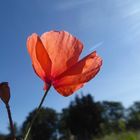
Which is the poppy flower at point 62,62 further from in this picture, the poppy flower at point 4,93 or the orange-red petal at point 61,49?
the poppy flower at point 4,93

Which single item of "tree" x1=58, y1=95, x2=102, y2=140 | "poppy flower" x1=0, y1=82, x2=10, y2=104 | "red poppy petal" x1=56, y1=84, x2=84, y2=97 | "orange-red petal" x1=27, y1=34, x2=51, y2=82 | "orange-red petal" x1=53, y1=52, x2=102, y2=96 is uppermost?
"tree" x1=58, y1=95, x2=102, y2=140

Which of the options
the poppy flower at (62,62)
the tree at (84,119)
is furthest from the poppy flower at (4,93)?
the tree at (84,119)

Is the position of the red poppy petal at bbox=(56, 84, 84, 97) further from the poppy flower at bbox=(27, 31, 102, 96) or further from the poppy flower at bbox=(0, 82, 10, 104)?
the poppy flower at bbox=(0, 82, 10, 104)

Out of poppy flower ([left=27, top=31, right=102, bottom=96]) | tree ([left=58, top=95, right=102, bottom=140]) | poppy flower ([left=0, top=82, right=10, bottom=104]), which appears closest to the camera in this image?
poppy flower ([left=0, top=82, right=10, bottom=104])

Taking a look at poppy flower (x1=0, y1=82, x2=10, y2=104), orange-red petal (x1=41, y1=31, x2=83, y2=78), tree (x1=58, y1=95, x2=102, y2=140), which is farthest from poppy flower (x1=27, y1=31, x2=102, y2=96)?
tree (x1=58, y1=95, x2=102, y2=140)

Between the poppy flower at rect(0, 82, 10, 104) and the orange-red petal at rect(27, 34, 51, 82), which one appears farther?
the orange-red petal at rect(27, 34, 51, 82)

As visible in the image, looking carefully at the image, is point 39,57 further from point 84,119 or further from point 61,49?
point 84,119

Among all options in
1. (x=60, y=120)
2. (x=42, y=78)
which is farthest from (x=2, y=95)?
(x=60, y=120)

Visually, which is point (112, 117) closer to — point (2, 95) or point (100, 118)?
point (100, 118)
